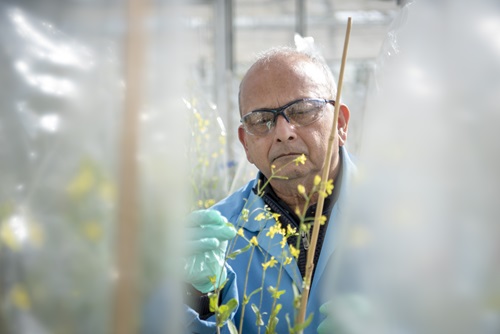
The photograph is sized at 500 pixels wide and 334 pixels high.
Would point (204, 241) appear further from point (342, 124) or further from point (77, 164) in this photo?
point (342, 124)

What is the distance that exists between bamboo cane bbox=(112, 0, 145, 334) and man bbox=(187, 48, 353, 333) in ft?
2.59

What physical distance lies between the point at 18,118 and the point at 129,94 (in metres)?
0.16

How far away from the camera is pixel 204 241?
1.29 metres

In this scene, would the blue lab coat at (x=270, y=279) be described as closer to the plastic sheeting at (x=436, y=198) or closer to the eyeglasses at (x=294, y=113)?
the eyeglasses at (x=294, y=113)

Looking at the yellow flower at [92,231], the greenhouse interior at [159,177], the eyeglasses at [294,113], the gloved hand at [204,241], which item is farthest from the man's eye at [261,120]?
the yellow flower at [92,231]

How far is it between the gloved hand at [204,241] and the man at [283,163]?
26cm

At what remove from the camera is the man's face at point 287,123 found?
1781mm

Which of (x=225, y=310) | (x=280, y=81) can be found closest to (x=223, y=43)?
(x=280, y=81)

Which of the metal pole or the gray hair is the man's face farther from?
the metal pole

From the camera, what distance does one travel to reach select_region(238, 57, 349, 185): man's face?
178 cm

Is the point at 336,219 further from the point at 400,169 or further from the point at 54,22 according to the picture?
the point at 54,22

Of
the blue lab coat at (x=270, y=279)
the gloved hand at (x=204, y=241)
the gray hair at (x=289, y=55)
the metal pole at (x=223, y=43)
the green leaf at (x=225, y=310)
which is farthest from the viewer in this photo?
the metal pole at (x=223, y=43)

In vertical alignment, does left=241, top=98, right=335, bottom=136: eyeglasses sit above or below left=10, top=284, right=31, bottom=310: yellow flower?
above

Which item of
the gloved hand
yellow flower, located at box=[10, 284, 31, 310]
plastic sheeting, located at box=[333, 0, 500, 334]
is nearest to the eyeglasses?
the gloved hand
